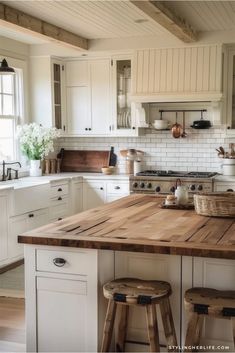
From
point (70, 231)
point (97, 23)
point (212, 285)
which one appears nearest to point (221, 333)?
point (212, 285)

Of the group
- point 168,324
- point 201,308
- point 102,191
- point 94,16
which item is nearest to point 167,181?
point 102,191

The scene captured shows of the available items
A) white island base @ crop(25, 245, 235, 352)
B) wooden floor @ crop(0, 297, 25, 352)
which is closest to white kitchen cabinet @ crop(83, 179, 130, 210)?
wooden floor @ crop(0, 297, 25, 352)

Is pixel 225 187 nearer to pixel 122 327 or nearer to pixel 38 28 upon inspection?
pixel 38 28

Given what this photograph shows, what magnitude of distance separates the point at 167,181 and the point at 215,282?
3.39m

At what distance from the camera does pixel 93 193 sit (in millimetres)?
6754

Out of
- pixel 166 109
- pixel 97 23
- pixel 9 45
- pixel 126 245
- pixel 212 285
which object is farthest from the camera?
pixel 166 109

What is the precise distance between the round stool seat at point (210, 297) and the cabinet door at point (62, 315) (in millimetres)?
606

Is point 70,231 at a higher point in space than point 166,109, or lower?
lower

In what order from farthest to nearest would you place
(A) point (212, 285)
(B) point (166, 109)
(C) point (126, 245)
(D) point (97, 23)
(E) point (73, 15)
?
(B) point (166, 109)
(D) point (97, 23)
(E) point (73, 15)
(A) point (212, 285)
(C) point (126, 245)

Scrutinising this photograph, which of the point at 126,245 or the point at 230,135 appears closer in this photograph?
the point at 126,245

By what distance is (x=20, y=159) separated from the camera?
677 centimetres

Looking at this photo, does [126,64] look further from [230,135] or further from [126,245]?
[126,245]

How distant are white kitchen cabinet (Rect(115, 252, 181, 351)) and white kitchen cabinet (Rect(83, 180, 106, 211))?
3.59m

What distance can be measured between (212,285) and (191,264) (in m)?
0.17
